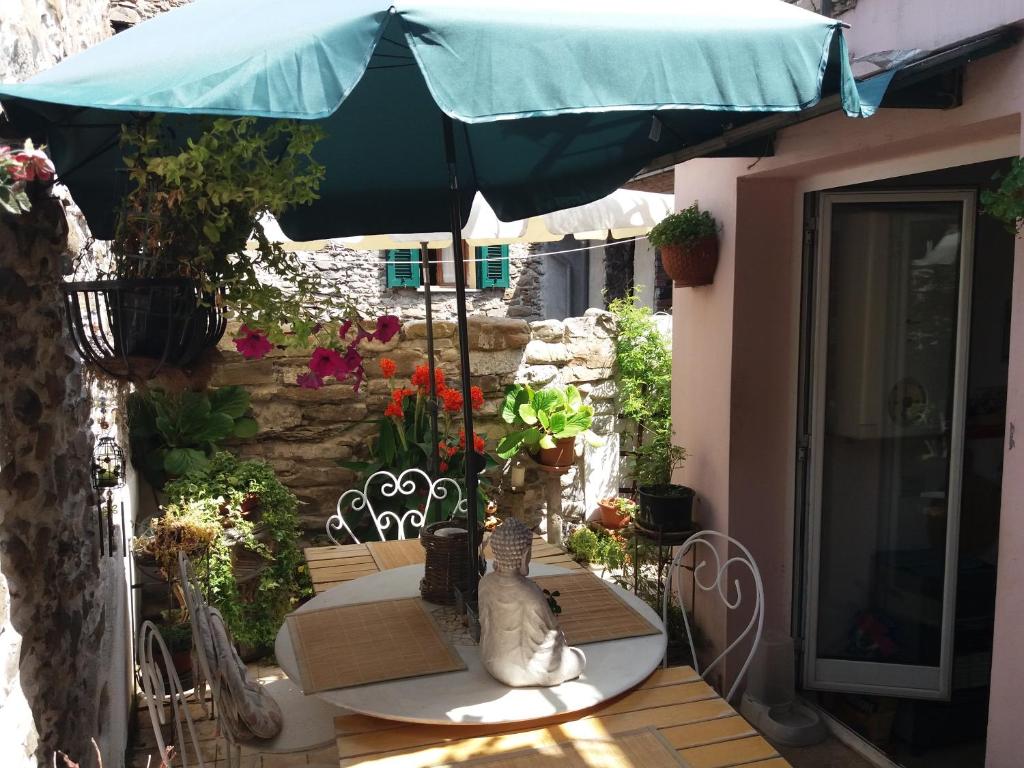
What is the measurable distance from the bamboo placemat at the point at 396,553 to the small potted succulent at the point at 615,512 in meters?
2.89

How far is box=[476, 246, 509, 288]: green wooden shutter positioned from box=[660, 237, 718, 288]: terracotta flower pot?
7.08 metres

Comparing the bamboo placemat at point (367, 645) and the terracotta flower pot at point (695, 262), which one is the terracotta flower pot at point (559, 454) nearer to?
the terracotta flower pot at point (695, 262)

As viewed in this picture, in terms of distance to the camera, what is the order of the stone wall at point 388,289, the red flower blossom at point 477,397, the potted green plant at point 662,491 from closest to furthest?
the potted green plant at point 662,491
the red flower blossom at point 477,397
the stone wall at point 388,289

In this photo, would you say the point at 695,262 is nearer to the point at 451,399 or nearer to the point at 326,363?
the point at 451,399

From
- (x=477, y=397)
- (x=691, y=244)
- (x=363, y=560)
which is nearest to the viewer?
(x=363, y=560)

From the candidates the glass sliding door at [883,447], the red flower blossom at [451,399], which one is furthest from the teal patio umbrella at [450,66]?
the red flower blossom at [451,399]

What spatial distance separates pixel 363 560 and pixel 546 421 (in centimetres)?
283

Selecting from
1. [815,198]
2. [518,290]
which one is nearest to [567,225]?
[815,198]

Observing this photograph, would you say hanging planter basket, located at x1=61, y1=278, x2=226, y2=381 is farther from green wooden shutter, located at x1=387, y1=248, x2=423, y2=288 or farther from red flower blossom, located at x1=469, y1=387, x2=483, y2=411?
green wooden shutter, located at x1=387, y1=248, x2=423, y2=288

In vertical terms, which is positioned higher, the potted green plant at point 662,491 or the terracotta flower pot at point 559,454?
the potted green plant at point 662,491

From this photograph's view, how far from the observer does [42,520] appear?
6.75 ft

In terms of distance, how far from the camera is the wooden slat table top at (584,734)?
1.94 metres

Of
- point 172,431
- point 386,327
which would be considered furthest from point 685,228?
point 172,431

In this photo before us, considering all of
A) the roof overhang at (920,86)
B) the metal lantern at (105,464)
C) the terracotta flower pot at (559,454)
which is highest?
the roof overhang at (920,86)
